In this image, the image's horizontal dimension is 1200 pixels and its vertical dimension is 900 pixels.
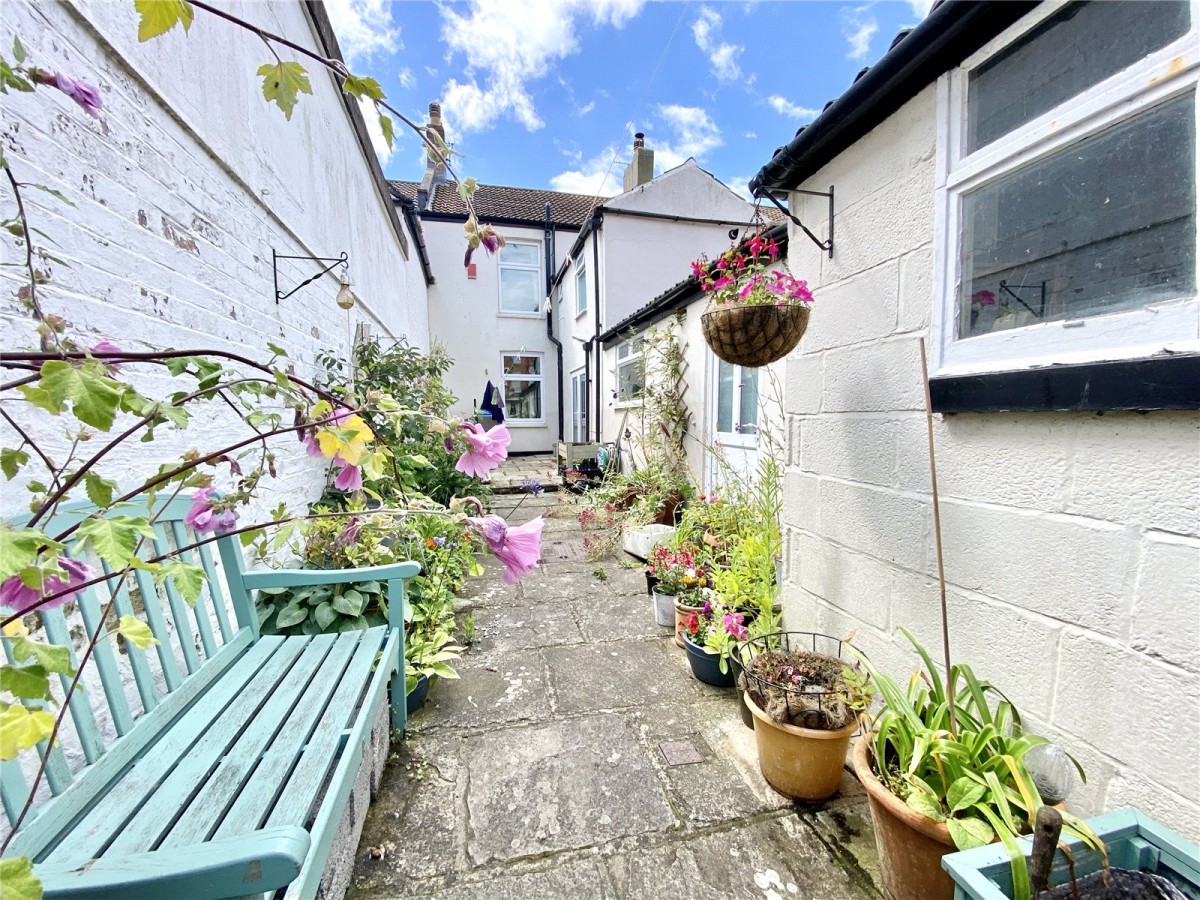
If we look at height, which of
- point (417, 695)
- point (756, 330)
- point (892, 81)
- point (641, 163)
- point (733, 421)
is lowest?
point (417, 695)

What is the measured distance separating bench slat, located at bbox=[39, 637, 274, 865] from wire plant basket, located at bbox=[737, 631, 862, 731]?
188cm

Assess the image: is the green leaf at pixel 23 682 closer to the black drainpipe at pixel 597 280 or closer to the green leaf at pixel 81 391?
the green leaf at pixel 81 391

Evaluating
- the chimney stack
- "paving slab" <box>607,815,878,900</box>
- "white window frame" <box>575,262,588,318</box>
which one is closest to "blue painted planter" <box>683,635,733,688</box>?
"paving slab" <box>607,815,878,900</box>

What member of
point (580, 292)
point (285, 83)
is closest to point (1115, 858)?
point (285, 83)

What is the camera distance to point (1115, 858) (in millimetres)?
1089

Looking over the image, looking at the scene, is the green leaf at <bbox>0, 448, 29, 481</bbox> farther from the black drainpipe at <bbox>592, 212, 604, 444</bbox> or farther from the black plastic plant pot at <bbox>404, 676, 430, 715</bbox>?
the black drainpipe at <bbox>592, 212, 604, 444</bbox>

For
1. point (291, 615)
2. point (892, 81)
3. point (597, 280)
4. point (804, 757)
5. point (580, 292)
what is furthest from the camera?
point (580, 292)

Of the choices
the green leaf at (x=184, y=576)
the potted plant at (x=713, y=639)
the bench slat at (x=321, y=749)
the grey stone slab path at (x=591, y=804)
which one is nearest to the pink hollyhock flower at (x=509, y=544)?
the green leaf at (x=184, y=576)

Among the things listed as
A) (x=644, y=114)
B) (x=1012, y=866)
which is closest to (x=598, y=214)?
(x=644, y=114)

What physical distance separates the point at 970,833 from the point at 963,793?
0.34ft

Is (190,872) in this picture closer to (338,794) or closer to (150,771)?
(338,794)

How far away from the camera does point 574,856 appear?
162 centimetres

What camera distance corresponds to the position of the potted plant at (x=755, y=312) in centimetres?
204

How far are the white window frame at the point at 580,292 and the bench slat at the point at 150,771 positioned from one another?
29.7ft
